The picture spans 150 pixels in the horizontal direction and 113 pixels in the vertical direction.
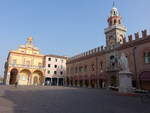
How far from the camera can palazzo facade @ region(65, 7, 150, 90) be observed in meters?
22.4

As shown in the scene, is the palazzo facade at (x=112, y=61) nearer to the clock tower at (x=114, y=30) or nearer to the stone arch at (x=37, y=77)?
the clock tower at (x=114, y=30)

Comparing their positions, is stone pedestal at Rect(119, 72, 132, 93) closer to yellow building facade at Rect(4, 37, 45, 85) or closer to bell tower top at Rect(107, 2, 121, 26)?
bell tower top at Rect(107, 2, 121, 26)

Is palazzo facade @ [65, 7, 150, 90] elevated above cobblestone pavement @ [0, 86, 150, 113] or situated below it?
above

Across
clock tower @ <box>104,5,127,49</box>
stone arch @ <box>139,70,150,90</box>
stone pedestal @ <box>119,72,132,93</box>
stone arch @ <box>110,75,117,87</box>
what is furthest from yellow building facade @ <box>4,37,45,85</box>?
stone pedestal @ <box>119,72,132,93</box>

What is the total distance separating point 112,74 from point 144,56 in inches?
292

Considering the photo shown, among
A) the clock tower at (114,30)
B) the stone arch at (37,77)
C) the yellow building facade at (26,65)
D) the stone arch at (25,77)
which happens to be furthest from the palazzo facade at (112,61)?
the stone arch at (25,77)

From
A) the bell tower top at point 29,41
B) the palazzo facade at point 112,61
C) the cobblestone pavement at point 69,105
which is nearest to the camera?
the cobblestone pavement at point 69,105

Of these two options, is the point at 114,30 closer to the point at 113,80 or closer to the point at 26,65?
the point at 113,80

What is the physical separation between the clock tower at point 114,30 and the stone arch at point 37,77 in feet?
81.8

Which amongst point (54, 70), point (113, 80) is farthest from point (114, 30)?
point (54, 70)

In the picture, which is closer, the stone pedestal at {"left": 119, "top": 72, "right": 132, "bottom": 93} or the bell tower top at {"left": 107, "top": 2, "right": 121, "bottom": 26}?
the stone pedestal at {"left": 119, "top": 72, "right": 132, "bottom": 93}

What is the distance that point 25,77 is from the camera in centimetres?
4394

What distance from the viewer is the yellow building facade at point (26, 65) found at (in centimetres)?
4203

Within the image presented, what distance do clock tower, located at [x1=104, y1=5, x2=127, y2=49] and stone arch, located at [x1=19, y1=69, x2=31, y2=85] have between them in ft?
86.8
